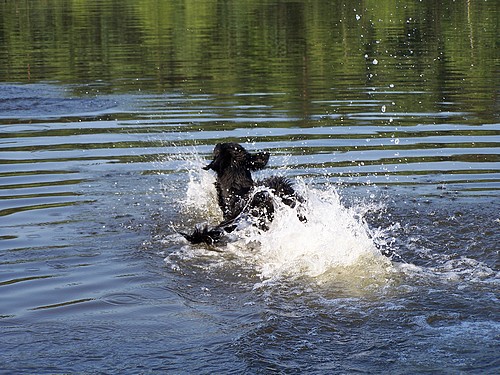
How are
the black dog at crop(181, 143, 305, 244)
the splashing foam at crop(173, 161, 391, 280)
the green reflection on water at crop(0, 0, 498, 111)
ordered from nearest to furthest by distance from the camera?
the splashing foam at crop(173, 161, 391, 280) < the black dog at crop(181, 143, 305, 244) < the green reflection on water at crop(0, 0, 498, 111)

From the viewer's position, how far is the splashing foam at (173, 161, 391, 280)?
8.55 metres

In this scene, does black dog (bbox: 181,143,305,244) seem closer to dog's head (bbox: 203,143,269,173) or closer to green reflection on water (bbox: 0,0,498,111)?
dog's head (bbox: 203,143,269,173)

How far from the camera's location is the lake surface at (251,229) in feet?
21.7

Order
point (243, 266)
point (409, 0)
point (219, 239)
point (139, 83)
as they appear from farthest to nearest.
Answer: point (409, 0) < point (139, 83) < point (219, 239) < point (243, 266)

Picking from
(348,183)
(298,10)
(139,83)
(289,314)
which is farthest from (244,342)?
(298,10)

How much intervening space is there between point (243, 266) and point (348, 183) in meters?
3.34

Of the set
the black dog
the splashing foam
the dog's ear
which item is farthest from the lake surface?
the dog's ear

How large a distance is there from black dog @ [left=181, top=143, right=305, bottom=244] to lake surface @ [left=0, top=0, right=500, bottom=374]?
0.17m

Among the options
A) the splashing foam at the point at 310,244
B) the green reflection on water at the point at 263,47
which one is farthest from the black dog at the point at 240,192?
the green reflection on water at the point at 263,47

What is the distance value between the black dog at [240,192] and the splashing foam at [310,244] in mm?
115

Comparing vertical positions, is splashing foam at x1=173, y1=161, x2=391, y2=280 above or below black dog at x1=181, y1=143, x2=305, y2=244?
below

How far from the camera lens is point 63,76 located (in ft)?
72.5

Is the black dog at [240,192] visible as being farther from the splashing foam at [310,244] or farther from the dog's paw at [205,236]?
the splashing foam at [310,244]

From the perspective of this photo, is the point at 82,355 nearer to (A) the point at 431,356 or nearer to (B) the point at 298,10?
(A) the point at 431,356
